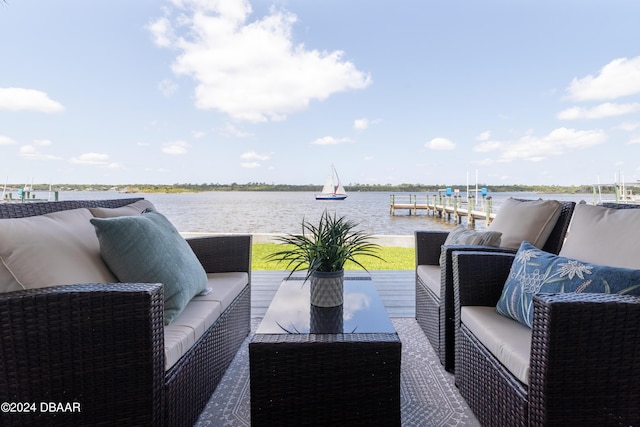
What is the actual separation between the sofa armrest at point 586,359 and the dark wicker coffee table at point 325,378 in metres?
0.41

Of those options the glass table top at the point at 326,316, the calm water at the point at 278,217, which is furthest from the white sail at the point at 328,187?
the glass table top at the point at 326,316

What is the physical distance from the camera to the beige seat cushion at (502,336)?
1.05 m

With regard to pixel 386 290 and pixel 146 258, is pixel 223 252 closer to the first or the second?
pixel 146 258

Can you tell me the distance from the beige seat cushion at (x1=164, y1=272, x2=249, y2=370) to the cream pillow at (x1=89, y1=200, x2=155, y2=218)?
0.54 m

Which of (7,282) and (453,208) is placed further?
(453,208)

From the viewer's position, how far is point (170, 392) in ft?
3.45

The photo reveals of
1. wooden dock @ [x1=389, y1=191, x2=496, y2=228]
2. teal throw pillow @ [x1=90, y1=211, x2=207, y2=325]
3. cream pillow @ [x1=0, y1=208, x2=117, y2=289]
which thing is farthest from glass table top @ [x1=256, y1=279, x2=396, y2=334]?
wooden dock @ [x1=389, y1=191, x2=496, y2=228]

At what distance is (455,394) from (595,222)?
3.21 feet

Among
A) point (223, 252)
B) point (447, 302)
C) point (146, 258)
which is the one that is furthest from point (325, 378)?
→ point (223, 252)

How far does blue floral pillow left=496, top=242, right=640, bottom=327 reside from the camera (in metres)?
1.02

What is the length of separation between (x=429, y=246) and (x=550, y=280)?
1.22 meters

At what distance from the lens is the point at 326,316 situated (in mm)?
1373

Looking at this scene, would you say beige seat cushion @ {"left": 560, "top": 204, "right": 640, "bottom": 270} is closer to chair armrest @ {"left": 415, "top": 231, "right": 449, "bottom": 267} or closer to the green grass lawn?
chair armrest @ {"left": 415, "top": 231, "right": 449, "bottom": 267}

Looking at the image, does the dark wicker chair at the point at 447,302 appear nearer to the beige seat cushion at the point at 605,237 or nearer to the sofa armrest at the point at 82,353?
the beige seat cushion at the point at 605,237
